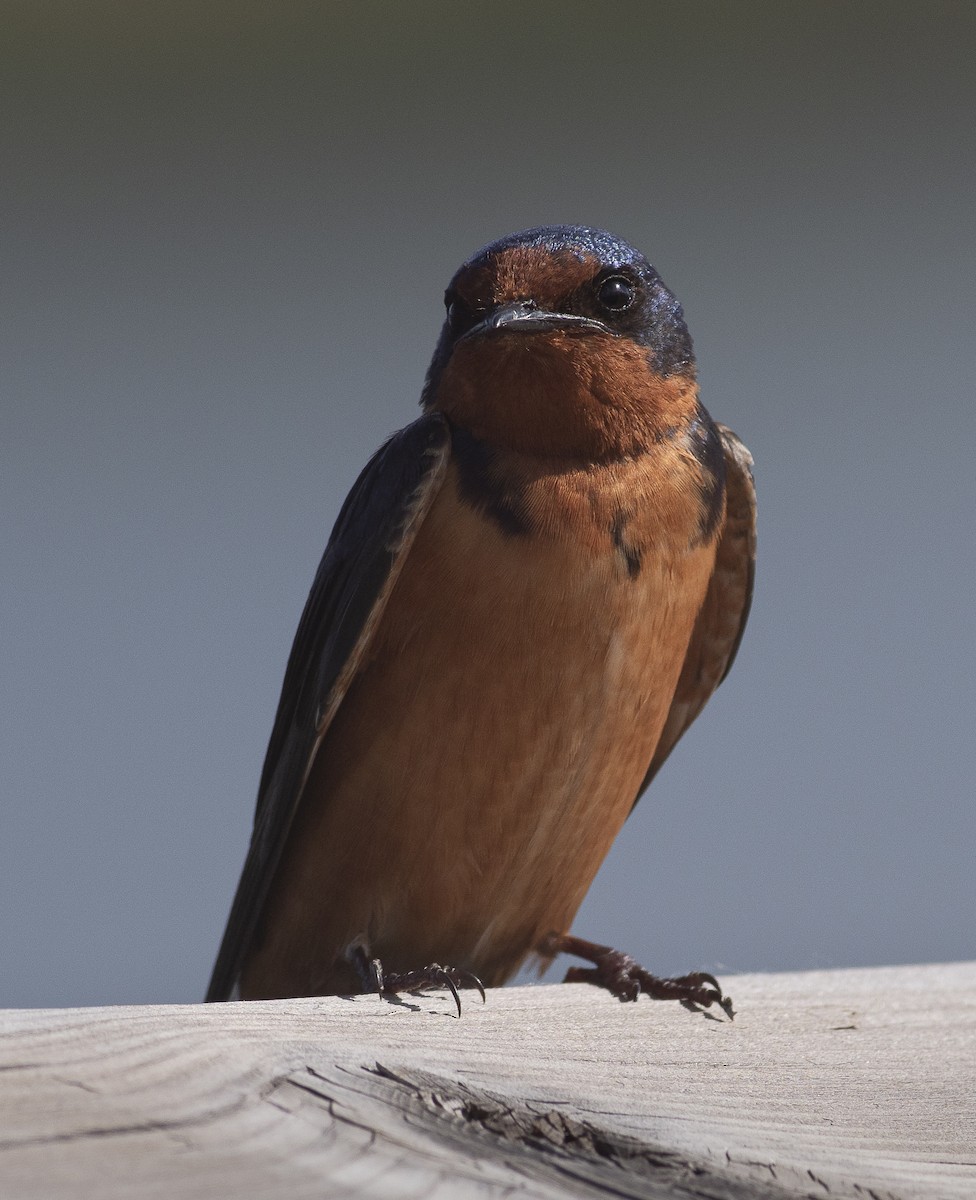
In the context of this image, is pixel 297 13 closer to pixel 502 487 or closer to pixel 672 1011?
pixel 502 487

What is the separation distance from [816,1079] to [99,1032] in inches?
31.1

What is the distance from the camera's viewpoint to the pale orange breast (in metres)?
2.40

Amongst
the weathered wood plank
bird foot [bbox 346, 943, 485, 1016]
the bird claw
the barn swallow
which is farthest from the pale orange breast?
the weathered wood plank

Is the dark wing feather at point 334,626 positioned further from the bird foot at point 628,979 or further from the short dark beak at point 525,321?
the bird foot at point 628,979

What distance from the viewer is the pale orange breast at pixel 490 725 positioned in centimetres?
240

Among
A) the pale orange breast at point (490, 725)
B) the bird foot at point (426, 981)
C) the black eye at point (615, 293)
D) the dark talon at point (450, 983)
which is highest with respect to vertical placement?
the black eye at point (615, 293)

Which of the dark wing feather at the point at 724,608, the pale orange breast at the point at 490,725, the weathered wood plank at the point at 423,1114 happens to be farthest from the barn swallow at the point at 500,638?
the weathered wood plank at the point at 423,1114

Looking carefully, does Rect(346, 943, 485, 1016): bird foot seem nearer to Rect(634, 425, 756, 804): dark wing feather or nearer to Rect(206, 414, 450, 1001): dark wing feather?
Rect(206, 414, 450, 1001): dark wing feather

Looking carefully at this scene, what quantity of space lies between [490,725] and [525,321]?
2.17ft

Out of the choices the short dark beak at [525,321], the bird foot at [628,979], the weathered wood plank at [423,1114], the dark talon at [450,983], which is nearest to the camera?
the weathered wood plank at [423,1114]

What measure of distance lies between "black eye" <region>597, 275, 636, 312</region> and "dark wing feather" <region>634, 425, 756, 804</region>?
0.37 meters

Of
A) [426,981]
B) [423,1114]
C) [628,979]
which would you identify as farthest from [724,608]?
[423,1114]

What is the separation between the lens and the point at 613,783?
261cm

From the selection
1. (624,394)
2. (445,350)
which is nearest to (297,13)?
(445,350)
